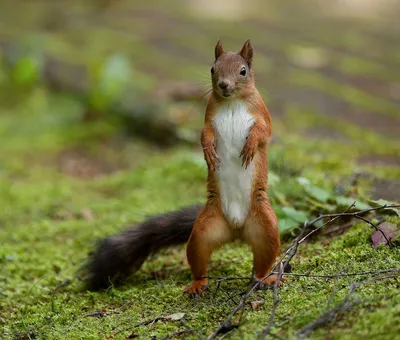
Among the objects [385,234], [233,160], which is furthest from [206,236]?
[385,234]

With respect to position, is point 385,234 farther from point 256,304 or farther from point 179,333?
point 179,333

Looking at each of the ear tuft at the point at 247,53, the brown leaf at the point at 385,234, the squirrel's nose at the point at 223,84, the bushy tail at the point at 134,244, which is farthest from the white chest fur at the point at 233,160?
the brown leaf at the point at 385,234

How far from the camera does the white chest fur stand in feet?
10.0

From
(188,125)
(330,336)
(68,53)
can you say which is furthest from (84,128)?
(330,336)

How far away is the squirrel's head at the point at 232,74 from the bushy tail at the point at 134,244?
0.87 meters

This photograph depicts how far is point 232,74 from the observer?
3.05 metres

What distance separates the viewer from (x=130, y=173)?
19.9 feet

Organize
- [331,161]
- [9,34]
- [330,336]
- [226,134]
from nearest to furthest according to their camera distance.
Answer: [330,336] < [226,134] < [331,161] < [9,34]

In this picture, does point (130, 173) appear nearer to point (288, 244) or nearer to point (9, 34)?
point (288, 244)

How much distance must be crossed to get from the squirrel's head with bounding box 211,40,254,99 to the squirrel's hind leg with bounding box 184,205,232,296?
1.77 feet

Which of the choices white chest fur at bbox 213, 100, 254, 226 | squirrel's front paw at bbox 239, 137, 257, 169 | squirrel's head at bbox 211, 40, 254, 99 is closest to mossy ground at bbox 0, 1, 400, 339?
white chest fur at bbox 213, 100, 254, 226

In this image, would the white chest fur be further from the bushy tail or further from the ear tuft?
the bushy tail

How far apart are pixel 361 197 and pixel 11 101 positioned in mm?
5608

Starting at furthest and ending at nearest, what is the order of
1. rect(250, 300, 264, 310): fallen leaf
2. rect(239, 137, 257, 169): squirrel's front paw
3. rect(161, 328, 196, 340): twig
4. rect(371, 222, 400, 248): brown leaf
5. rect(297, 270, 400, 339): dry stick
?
1. rect(371, 222, 400, 248): brown leaf
2. rect(239, 137, 257, 169): squirrel's front paw
3. rect(250, 300, 264, 310): fallen leaf
4. rect(161, 328, 196, 340): twig
5. rect(297, 270, 400, 339): dry stick
